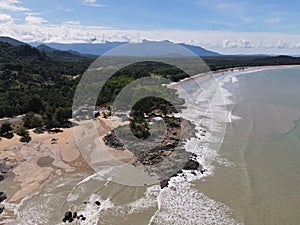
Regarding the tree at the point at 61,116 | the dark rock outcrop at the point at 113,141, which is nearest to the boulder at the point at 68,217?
the dark rock outcrop at the point at 113,141

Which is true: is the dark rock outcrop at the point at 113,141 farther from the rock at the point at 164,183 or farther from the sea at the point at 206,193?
the rock at the point at 164,183

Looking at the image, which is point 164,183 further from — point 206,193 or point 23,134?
point 23,134

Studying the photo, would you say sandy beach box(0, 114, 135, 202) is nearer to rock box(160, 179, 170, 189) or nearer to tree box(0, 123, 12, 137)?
tree box(0, 123, 12, 137)

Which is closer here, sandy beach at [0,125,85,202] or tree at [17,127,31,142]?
sandy beach at [0,125,85,202]

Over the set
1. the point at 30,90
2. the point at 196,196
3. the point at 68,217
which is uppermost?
the point at 196,196

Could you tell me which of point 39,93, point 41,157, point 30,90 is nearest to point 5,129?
point 41,157

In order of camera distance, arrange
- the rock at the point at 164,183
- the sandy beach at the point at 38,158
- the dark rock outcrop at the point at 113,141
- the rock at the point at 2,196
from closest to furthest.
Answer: the rock at the point at 2,196 → the rock at the point at 164,183 → the sandy beach at the point at 38,158 → the dark rock outcrop at the point at 113,141

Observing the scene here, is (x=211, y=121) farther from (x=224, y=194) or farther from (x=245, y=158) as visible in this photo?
(x=224, y=194)

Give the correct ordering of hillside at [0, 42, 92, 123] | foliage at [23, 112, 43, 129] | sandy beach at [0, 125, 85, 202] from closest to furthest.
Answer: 1. sandy beach at [0, 125, 85, 202]
2. foliage at [23, 112, 43, 129]
3. hillside at [0, 42, 92, 123]

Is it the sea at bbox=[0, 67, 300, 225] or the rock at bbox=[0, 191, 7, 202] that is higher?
the sea at bbox=[0, 67, 300, 225]

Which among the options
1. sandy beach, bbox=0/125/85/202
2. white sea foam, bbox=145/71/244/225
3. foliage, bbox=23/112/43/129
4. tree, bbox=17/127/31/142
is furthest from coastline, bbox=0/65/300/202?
white sea foam, bbox=145/71/244/225

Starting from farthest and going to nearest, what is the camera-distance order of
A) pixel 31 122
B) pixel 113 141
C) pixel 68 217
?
pixel 31 122 < pixel 113 141 < pixel 68 217

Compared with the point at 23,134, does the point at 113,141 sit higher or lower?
higher
